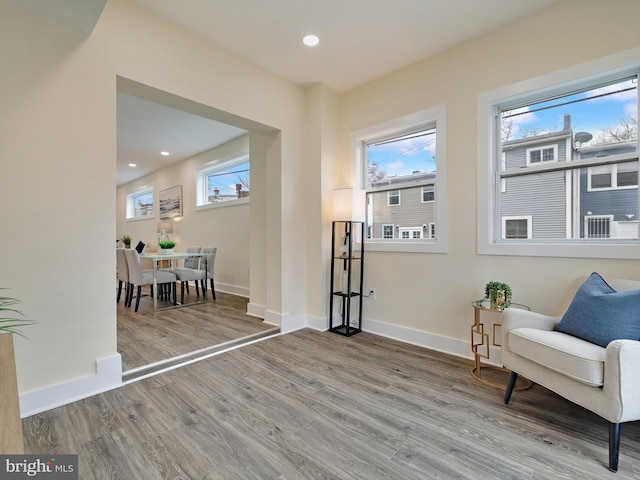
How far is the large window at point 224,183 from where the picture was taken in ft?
17.9

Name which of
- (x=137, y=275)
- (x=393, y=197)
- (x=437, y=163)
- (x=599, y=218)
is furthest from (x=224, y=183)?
(x=599, y=218)

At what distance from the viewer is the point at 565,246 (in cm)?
226

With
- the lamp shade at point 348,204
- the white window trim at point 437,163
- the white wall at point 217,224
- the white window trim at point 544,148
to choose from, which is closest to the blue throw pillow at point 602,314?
the white window trim at point 544,148

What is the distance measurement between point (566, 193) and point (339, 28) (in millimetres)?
2227

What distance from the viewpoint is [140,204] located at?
28.9ft

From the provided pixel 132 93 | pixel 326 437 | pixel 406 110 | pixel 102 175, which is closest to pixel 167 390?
pixel 326 437

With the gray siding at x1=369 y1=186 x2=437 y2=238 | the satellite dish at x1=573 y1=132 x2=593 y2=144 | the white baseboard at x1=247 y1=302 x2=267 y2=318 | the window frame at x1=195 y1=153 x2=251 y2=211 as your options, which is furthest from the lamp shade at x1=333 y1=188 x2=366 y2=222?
the window frame at x1=195 y1=153 x2=251 y2=211

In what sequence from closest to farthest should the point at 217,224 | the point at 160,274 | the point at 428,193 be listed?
the point at 428,193 < the point at 160,274 < the point at 217,224

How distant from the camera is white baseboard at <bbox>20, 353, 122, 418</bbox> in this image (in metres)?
1.84

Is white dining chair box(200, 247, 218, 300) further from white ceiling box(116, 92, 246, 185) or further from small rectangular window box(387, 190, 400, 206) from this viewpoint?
small rectangular window box(387, 190, 400, 206)

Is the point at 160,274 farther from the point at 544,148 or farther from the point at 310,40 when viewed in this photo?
the point at 544,148

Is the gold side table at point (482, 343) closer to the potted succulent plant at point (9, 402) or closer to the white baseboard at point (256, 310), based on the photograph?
the white baseboard at point (256, 310)

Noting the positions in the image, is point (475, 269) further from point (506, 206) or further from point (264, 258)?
point (264, 258)

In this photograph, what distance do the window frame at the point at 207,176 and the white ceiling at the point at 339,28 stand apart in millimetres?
2333
